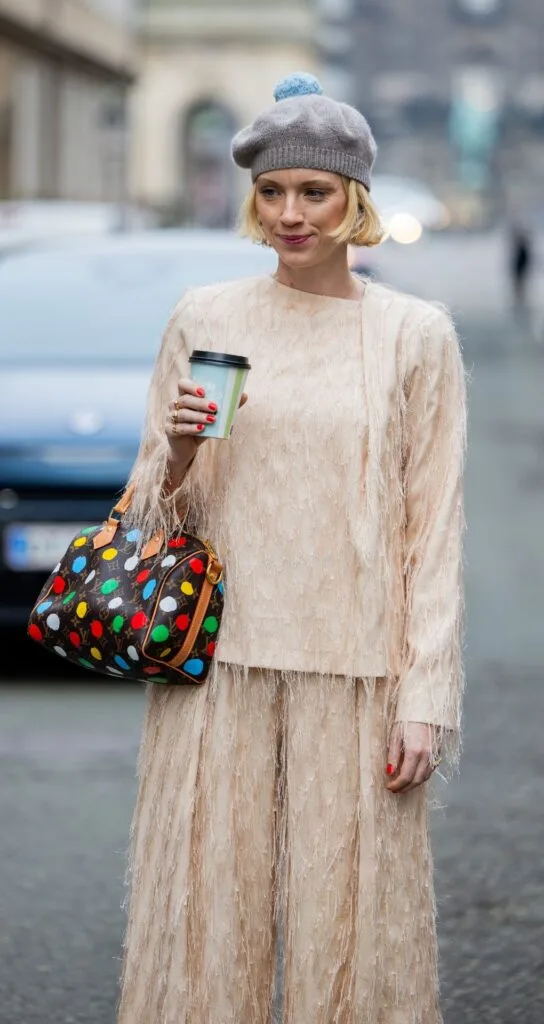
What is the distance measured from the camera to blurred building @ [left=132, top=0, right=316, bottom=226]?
3223 inches

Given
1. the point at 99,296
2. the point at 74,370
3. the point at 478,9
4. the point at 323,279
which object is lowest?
the point at 323,279

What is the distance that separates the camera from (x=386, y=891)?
3402mm

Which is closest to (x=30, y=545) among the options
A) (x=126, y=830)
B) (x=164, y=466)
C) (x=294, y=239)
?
(x=126, y=830)

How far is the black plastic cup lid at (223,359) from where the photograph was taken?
3.18 m

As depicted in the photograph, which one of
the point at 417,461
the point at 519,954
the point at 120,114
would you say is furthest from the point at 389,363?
the point at 120,114

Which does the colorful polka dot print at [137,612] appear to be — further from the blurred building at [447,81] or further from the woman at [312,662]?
the blurred building at [447,81]

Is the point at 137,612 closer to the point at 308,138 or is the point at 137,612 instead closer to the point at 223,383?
the point at 223,383

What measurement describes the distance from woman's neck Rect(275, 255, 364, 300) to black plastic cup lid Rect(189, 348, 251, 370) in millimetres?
302

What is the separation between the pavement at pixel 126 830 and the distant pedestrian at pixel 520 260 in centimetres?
3462

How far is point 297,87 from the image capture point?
3.47 meters

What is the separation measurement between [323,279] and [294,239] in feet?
0.37

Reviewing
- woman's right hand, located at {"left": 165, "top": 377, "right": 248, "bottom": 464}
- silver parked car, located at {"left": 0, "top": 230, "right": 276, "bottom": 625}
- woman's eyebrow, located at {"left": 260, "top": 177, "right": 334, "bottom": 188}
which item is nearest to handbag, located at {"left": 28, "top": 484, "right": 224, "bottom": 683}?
woman's right hand, located at {"left": 165, "top": 377, "right": 248, "bottom": 464}

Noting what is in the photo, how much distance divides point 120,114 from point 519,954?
31.9 metres

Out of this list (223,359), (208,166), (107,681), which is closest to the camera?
(223,359)
